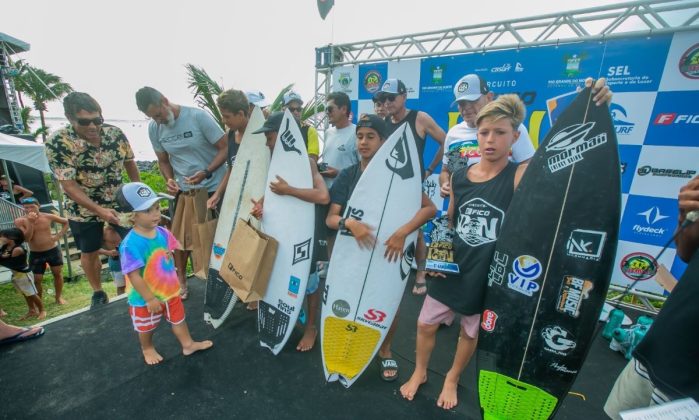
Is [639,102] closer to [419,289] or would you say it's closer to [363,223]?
[419,289]

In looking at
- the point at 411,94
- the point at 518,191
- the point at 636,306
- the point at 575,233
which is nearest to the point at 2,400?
the point at 518,191

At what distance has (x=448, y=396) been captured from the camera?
177 cm

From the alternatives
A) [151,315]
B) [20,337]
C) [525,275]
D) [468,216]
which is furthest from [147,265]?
[525,275]

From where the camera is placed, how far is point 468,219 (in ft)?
5.22

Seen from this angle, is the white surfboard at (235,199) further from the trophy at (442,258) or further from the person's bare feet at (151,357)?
the trophy at (442,258)

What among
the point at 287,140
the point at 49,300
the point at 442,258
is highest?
the point at 287,140

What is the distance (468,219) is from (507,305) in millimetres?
498

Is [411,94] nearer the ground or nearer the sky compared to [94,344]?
Answer: nearer the sky

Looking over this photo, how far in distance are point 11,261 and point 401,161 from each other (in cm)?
470

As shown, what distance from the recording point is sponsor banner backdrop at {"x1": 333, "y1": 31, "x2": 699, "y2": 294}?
8.64 ft

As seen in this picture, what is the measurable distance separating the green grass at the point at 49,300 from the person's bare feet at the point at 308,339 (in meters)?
3.74

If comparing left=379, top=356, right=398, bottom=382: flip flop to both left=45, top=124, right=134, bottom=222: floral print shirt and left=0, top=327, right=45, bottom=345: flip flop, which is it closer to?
left=45, top=124, right=134, bottom=222: floral print shirt

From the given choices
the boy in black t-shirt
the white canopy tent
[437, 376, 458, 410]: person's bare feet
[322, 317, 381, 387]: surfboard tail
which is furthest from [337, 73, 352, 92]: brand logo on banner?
the white canopy tent

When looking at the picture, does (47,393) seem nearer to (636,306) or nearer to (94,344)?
(94,344)
